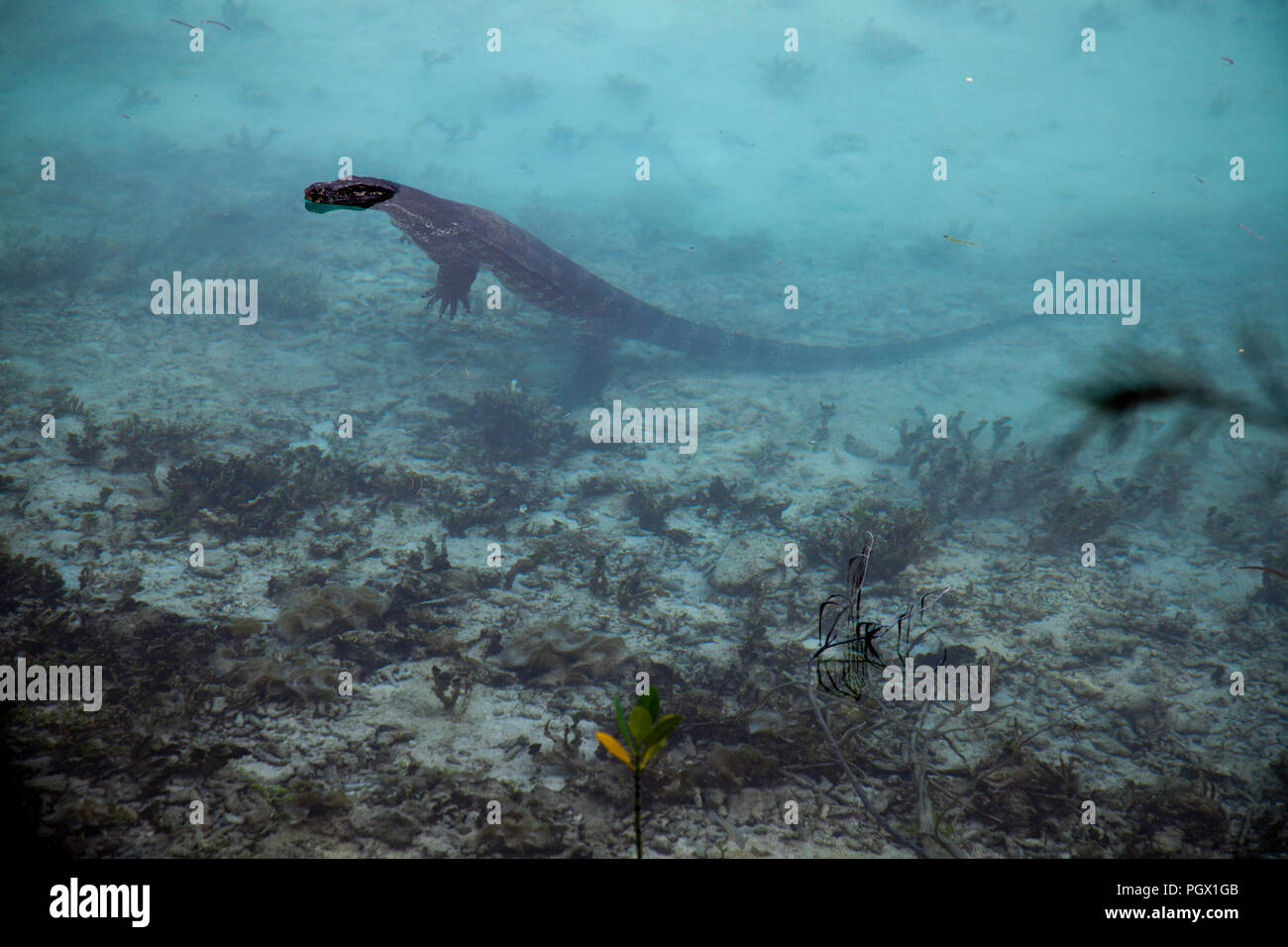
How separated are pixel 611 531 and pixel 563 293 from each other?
15.9ft

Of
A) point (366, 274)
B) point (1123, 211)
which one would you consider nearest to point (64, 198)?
point (366, 274)

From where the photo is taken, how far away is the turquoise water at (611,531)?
3.06 metres

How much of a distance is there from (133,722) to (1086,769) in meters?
6.09

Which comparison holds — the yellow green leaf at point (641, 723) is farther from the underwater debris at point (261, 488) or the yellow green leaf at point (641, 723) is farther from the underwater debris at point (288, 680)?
the underwater debris at point (261, 488)

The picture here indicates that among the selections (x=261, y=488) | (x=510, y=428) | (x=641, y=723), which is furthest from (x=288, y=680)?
(x=510, y=428)

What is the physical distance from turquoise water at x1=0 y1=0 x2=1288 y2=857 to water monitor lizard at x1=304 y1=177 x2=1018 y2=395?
0.50 m

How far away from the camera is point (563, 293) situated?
30.8 ft

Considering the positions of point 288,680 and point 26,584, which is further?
point 26,584

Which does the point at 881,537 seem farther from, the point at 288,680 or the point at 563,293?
the point at 563,293

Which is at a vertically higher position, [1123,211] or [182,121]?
[182,121]

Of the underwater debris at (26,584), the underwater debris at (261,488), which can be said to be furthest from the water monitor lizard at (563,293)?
the underwater debris at (26,584)

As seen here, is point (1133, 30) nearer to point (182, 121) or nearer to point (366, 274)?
point (366, 274)

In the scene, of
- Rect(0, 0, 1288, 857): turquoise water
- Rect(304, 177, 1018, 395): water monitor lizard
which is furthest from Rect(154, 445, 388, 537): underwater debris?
Rect(304, 177, 1018, 395): water monitor lizard

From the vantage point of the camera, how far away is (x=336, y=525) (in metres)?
5.99
